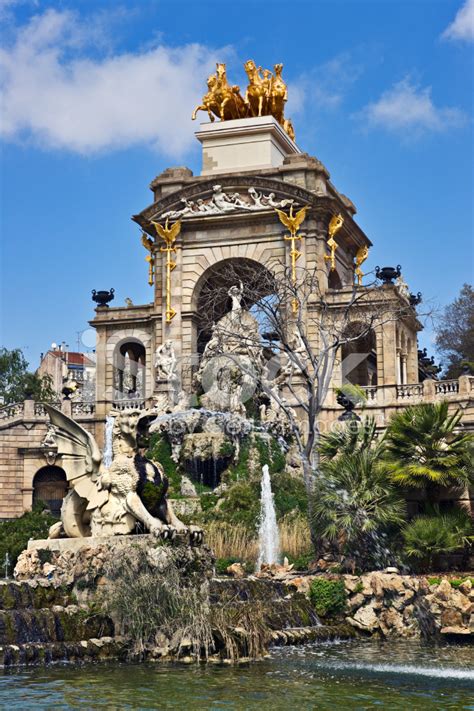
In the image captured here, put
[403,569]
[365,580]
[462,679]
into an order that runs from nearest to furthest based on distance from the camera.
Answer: [462,679] < [365,580] < [403,569]

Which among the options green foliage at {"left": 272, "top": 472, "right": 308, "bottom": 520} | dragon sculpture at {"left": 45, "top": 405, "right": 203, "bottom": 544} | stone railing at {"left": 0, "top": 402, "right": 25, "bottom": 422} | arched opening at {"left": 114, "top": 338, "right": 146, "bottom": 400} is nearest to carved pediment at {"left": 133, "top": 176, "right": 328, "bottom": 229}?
arched opening at {"left": 114, "top": 338, "right": 146, "bottom": 400}

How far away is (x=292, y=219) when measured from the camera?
41.5m

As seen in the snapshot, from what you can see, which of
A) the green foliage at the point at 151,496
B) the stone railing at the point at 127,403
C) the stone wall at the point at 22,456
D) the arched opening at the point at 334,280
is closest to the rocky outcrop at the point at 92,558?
the green foliage at the point at 151,496

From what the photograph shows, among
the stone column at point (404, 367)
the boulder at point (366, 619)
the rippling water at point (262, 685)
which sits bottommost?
the rippling water at point (262, 685)

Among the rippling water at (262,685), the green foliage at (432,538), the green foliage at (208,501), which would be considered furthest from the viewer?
the green foliage at (208,501)

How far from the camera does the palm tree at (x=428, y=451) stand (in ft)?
83.6

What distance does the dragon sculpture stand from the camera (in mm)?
18922

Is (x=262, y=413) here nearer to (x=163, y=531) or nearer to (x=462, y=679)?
(x=163, y=531)

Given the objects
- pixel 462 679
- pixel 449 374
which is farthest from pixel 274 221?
pixel 462 679

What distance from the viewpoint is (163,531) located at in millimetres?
18453

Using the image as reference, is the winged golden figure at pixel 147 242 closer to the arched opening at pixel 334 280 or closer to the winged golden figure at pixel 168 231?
the winged golden figure at pixel 168 231

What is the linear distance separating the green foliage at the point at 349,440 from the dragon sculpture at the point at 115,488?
23.8 ft

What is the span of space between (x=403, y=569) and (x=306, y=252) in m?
19.3

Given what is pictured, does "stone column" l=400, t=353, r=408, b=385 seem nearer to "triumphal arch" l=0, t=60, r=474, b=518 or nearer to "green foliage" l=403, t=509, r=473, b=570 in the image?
"triumphal arch" l=0, t=60, r=474, b=518
